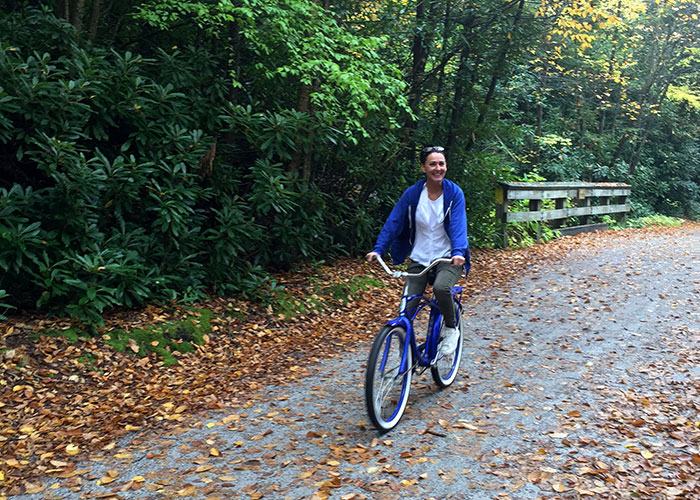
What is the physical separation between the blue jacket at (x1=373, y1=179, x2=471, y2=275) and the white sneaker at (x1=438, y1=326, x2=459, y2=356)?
A: 0.60 meters

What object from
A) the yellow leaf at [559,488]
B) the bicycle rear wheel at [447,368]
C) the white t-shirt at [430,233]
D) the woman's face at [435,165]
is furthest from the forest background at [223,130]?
the yellow leaf at [559,488]

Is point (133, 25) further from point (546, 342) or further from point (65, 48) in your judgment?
point (546, 342)

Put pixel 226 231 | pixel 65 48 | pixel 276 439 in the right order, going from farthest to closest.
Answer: pixel 226 231
pixel 65 48
pixel 276 439

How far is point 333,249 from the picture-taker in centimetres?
967

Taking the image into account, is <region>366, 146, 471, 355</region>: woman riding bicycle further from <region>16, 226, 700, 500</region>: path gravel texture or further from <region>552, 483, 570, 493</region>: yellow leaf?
<region>552, 483, 570, 493</region>: yellow leaf

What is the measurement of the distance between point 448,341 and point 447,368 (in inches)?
15.5

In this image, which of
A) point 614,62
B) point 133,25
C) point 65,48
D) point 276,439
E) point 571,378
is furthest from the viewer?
point 614,62

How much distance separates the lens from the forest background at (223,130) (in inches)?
228

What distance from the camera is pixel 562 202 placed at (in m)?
15.3

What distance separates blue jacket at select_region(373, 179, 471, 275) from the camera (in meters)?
4.67

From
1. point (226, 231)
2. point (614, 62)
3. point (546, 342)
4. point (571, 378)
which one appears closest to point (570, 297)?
point (546, 342)

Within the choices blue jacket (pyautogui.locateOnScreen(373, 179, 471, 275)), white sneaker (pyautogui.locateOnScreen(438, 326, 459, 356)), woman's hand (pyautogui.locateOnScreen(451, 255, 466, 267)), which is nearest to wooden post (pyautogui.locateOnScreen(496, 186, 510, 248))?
white sneaker (pyautogui.locateOnScreen(438, 326, 459, 356))

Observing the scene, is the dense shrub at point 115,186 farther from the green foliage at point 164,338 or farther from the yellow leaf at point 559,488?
the yellow leaf at point 559,488

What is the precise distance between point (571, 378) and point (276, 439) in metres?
2.76
